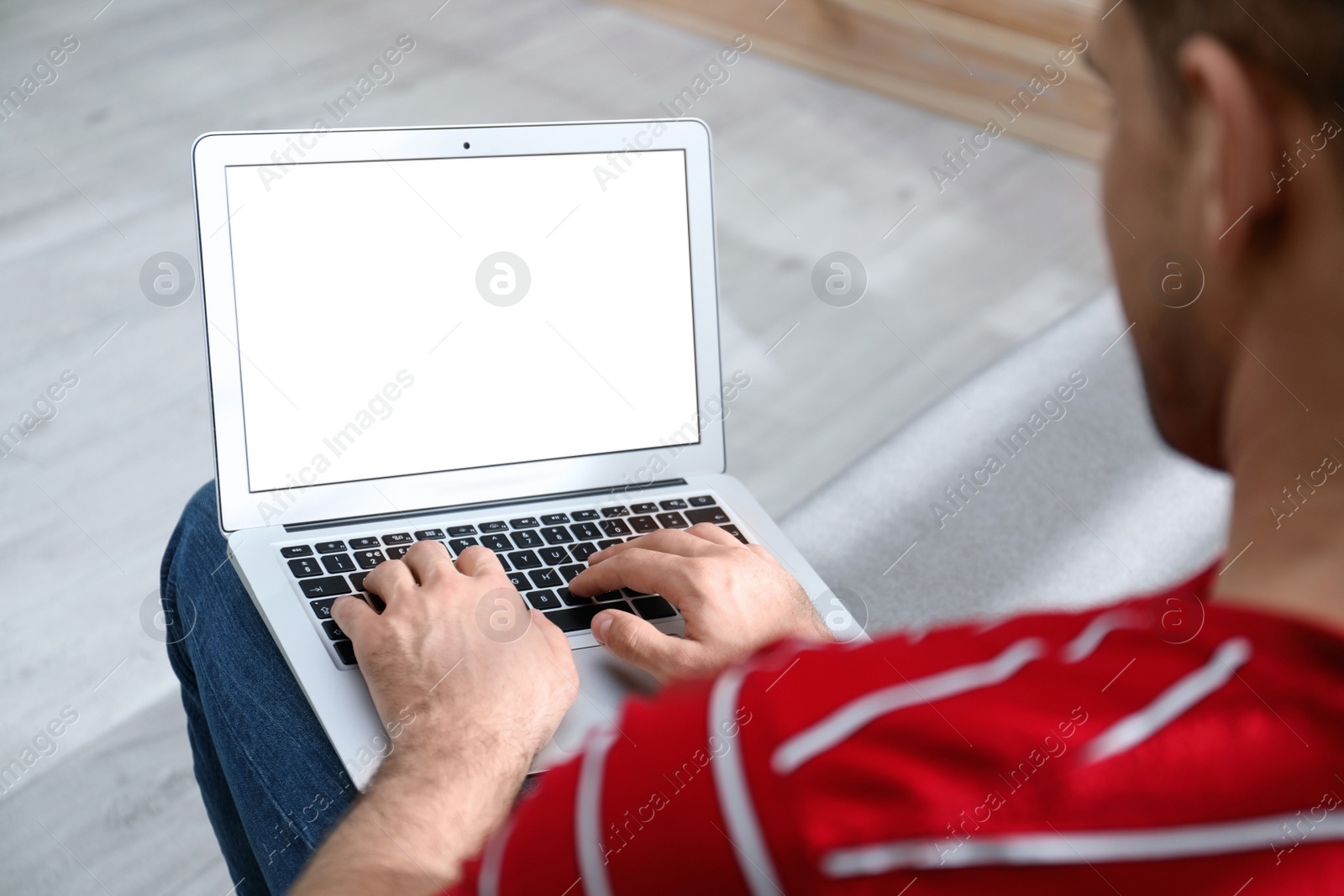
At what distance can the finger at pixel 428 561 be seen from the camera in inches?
28.9

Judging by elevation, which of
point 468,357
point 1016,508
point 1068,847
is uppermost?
point 468,357

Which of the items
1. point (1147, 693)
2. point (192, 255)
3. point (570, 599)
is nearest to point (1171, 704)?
point (1147, 693)

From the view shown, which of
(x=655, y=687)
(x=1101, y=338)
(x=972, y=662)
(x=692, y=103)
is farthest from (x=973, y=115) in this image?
(x=972, y=662)

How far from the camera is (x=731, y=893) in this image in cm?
36

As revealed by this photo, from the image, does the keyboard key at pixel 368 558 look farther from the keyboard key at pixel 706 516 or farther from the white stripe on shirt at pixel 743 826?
the white stripe on shirt at pixel 743 826

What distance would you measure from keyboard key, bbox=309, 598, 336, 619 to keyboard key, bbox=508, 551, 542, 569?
129mm

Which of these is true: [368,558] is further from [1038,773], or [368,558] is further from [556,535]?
[1038,773]

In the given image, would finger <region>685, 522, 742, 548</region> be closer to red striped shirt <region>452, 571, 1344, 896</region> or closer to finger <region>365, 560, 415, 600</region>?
finger <region>365, 560, 415, 600</region>

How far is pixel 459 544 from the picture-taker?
0.84 metres

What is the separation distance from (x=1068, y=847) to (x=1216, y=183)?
0.68 ft

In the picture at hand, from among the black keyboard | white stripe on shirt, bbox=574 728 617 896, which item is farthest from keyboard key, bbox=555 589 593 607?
white stripe on shirt, bbox=574 728 617 896

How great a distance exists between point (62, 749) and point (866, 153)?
187 cm

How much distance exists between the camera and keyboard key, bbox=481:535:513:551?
2.77ft

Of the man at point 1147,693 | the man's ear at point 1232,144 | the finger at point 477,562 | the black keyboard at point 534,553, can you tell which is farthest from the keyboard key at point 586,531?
the man's ear at point 1232,144
